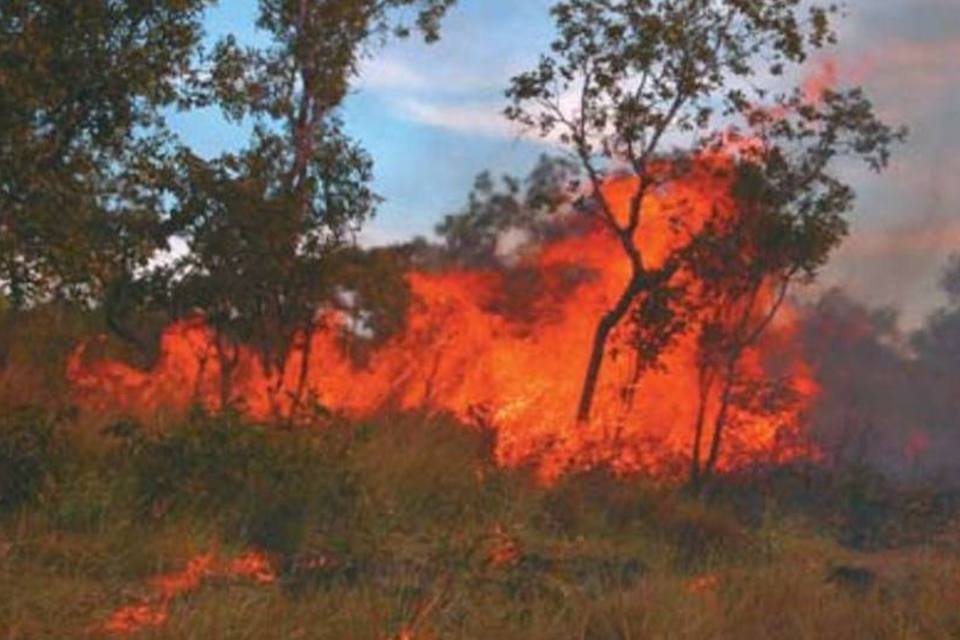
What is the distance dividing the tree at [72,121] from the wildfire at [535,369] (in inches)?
221

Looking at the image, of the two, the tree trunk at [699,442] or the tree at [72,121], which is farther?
the tree trunk at [699,442]

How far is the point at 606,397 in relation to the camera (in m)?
24.9

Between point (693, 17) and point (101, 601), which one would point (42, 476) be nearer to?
point (101, 601)

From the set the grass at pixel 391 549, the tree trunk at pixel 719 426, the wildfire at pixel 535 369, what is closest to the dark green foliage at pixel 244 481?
the grass at pixel 391 549

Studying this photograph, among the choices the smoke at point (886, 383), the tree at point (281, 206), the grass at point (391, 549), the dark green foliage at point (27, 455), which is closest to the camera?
the grass at point (391, 549)

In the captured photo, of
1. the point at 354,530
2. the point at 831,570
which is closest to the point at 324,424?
the point at 354,530

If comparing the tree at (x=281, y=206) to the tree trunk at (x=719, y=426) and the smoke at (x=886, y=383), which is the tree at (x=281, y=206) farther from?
the smoke at (x=886, y=383)

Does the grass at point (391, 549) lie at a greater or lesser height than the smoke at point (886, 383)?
lesser

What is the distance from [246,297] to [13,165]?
9434mm

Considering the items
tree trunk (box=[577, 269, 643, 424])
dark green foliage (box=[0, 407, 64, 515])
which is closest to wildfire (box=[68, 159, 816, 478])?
tree trunk (box=[577, 269, 643, 424])

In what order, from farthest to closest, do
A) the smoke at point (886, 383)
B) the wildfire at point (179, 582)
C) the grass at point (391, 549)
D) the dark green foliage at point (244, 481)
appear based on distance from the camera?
the smoke at point (886, 383) < the dark green foliage at point (244, 481) < the grass at point (391, 549) < the wildfire at point (179, 582)

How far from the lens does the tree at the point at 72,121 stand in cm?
1019

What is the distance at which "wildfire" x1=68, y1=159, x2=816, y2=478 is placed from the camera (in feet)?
66.0

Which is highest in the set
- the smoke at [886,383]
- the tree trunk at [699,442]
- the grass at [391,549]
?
the smoke at [886,383]
